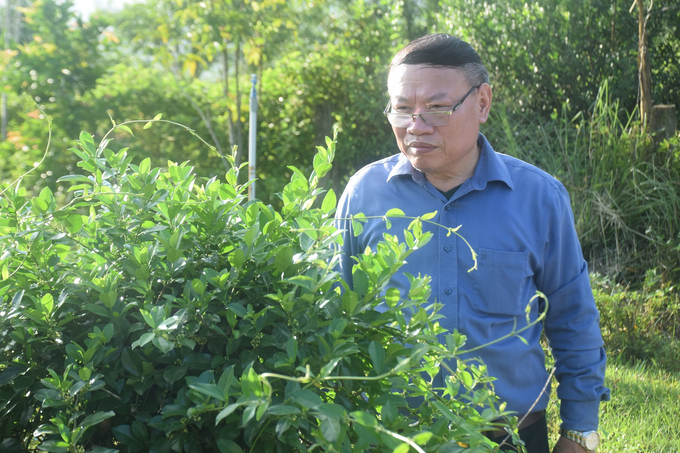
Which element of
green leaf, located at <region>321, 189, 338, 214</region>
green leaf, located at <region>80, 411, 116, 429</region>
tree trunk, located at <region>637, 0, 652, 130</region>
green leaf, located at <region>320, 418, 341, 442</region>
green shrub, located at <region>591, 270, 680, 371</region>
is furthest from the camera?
tree trunk, located at <region>637, 0, 652, 130</region>

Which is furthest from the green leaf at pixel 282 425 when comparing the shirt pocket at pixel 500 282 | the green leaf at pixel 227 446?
the shirt pocket at pixel 500 282

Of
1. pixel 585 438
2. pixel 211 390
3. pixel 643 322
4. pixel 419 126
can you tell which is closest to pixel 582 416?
pixel 585 438

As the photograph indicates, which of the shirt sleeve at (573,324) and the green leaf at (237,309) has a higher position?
the green leaf at (237,309)

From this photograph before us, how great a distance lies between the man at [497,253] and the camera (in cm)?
212

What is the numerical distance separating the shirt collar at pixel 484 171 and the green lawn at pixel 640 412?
177cm

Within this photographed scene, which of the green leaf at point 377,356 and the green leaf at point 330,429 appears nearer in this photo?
the green leaf at point 330,429

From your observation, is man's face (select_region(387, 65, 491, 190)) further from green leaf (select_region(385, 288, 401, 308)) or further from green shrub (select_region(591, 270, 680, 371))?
green shrub (select_region(591, 270, 680, 371))

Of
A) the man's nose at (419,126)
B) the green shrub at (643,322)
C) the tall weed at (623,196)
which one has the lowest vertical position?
the green shrub at (643,322)

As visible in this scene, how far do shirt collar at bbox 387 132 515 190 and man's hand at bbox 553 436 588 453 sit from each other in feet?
3.18

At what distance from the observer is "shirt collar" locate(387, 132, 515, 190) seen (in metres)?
2.20

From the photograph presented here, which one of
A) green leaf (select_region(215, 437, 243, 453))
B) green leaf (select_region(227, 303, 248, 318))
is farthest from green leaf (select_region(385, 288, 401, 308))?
green leaf (select_region(215, 437, 243, 453))

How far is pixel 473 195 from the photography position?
222 centimetres

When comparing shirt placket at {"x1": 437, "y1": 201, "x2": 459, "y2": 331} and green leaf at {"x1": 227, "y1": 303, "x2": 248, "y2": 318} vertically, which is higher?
green leaf at {"x1": 227, "y1": 303, "x2": 248, "y2": 318}

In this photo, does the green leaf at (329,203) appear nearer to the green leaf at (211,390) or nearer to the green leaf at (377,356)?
the green leaf at (377,356)
